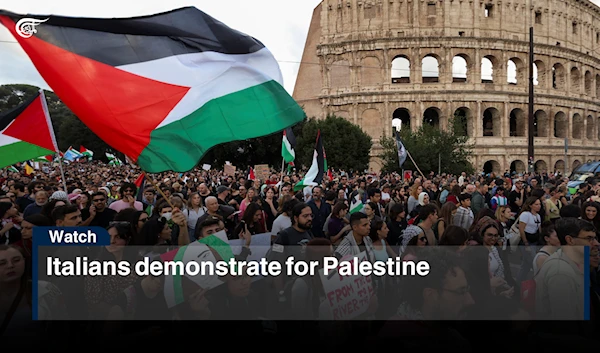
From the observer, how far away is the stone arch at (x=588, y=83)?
164 ft

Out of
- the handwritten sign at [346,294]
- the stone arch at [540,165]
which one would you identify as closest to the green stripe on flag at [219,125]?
the handwritten sign at [346,294]

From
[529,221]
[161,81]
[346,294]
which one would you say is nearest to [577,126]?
[529,221]

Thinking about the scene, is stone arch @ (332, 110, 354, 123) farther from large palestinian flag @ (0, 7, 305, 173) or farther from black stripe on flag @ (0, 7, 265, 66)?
black stripe on flag @ (0, 7, 265, 66)

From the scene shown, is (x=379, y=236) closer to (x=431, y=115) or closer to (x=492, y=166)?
(x=492, y=166)

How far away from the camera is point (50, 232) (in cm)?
389

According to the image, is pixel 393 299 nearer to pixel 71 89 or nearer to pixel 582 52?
pixel 71 89

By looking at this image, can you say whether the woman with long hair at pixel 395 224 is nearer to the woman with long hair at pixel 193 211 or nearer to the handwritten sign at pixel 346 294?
the handwritten sign at pixel 346 294

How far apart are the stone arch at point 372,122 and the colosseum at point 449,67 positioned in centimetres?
10

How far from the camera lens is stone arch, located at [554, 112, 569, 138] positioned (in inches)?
1833

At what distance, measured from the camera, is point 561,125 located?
47250mm

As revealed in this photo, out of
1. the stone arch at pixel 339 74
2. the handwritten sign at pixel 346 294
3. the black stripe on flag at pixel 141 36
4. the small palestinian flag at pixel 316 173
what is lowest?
the handwritten sign at pixel 346 294

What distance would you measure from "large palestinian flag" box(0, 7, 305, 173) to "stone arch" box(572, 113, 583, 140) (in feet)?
170

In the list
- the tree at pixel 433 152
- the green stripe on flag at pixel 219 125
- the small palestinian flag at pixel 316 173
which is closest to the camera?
the green stripe on flag at pixel 219 125

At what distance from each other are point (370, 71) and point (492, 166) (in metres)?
14.8
